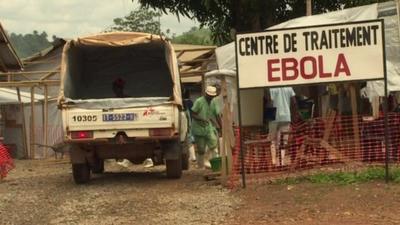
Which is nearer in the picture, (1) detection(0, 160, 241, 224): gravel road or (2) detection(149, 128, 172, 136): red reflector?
(1) detection(0, 160, 241, 224): gravel road

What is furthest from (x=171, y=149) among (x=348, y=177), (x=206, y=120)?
(x=348, y=177)

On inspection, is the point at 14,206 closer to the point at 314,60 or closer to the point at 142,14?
the point at 314,60

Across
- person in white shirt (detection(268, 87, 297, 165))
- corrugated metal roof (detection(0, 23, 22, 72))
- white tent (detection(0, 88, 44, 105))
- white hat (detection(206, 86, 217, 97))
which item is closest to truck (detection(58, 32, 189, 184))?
white hat (detection(206, 86, 217, 97))

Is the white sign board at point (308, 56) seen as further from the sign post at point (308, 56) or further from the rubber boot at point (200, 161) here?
the rubber boot at point (200, 161)

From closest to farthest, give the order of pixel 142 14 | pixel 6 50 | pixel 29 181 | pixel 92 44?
1. pixel 92 44
2. pixel 29 181
3. pixel 6 50
4. pixel 142 14

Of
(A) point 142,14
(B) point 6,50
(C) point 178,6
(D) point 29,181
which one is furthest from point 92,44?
(A) point 142,14

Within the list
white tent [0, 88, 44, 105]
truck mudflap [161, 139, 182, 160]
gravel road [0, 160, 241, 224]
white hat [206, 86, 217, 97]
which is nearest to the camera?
gravel road [0, 160, 241, 224]

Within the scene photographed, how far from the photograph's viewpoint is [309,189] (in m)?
10.1

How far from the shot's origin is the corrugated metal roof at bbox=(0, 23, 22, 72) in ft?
65.3

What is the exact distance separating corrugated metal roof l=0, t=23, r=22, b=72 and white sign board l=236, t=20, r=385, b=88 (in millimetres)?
10614

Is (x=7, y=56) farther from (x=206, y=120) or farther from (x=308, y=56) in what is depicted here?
(x=308, y=56)

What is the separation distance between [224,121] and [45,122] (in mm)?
11615

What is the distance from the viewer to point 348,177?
1053 cm

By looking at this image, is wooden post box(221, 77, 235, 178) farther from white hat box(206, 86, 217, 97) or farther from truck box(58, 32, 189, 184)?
white hat box(206, 86, 217, 97)
